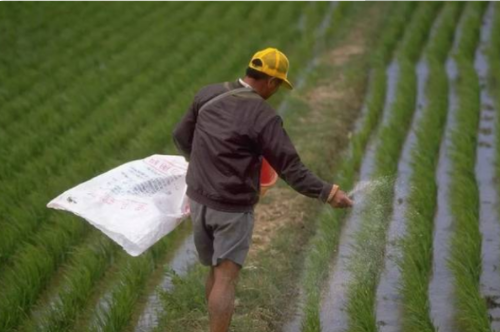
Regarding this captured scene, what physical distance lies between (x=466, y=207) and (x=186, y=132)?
5.98 ft

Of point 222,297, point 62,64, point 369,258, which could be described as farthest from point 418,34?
point 222,297

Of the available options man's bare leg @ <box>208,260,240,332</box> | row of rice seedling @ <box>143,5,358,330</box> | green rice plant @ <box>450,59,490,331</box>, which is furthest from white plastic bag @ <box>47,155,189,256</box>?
green rice plant @ <box>450,59,490,331</box>

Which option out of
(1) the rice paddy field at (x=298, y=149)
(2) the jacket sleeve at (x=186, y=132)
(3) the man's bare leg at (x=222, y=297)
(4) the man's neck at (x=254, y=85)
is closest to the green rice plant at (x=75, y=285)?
(1) the rice paddy field at (x=298, y=149)

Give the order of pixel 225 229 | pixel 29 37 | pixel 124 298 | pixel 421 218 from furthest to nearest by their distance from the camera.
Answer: pixel 29 37 < pixel 421 218 < pixel 124 298 < pixel 225 229

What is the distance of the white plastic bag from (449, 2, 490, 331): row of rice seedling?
119 centimetres

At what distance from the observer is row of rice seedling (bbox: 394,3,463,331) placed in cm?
413

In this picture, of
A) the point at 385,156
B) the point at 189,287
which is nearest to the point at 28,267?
the point at 189,287

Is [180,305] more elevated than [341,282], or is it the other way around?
[180,305]

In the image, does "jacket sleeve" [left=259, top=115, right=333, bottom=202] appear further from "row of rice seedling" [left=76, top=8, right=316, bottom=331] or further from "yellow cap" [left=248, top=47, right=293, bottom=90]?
"row of rice seedling" [left=76, top=8, right=316, bottom=331]

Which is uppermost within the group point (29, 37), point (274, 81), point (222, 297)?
point (274, 81)

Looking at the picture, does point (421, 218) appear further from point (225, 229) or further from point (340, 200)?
point (225, 229)

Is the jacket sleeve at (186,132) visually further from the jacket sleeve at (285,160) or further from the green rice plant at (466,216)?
the green rice plant at (466,216)

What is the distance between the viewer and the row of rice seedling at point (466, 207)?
4.10 metres

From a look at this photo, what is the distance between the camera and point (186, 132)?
12.9 ft
